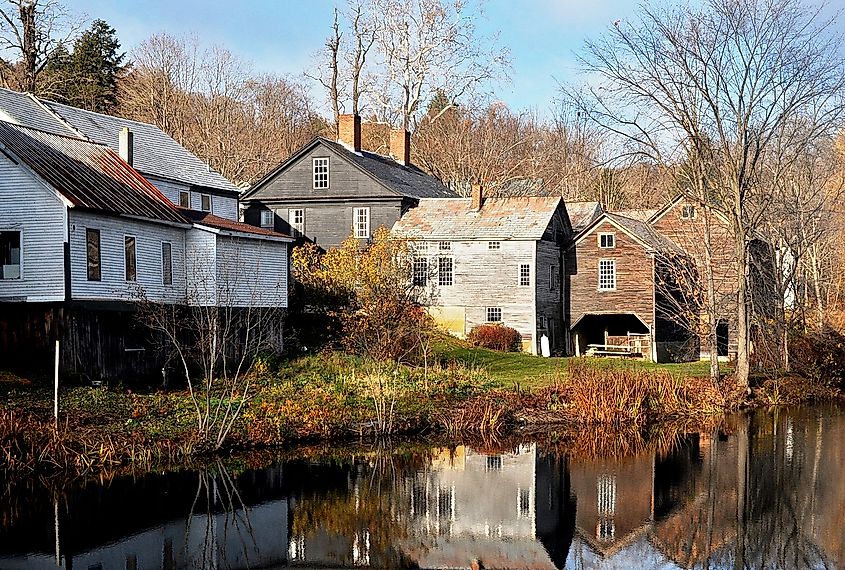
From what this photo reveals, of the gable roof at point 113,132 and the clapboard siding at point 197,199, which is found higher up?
the gable roof at point 113,132

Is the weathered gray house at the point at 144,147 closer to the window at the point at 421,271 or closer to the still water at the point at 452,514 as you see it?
the window at the point at 421,271

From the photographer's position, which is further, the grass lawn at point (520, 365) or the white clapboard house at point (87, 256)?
the grass lawn at point (520, 365)

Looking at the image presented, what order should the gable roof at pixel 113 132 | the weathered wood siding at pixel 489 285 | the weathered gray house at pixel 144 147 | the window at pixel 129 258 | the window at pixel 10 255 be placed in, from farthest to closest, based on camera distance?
1. the weathered wood siding at pixel 489 285
2. the gable roof at pixel 113 132
3. the weathered gray house at pixel 144 147
4. the window at pixel 129 258
5. the window at pixel 10 255

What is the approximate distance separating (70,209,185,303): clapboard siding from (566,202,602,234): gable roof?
85.0 feet

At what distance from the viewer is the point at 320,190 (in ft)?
165

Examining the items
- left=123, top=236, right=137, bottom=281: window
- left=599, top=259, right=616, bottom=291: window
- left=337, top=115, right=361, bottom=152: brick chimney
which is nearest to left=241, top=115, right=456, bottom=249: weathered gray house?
left=337, top=115, right=361, bottom=152: brick chimney

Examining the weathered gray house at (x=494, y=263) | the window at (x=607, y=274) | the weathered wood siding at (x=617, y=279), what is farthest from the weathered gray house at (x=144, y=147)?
the window at (x=607, y=274)

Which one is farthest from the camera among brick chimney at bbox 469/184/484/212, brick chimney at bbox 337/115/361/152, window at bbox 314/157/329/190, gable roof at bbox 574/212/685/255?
brick chimney at bbox 337/115/361/152

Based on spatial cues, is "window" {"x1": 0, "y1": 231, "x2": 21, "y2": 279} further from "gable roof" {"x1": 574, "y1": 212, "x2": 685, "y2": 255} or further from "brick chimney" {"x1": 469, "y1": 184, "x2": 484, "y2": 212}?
"gable roof" {"x1": 574, "y1": 212, "x2": 685, "y2": 255}

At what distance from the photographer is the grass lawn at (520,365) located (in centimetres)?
3369

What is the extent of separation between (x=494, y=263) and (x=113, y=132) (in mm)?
17160

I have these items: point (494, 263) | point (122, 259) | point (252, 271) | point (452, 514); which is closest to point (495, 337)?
point (494, 263)

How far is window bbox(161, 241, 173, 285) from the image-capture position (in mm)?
32281

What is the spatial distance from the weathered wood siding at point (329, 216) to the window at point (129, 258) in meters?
19.8
